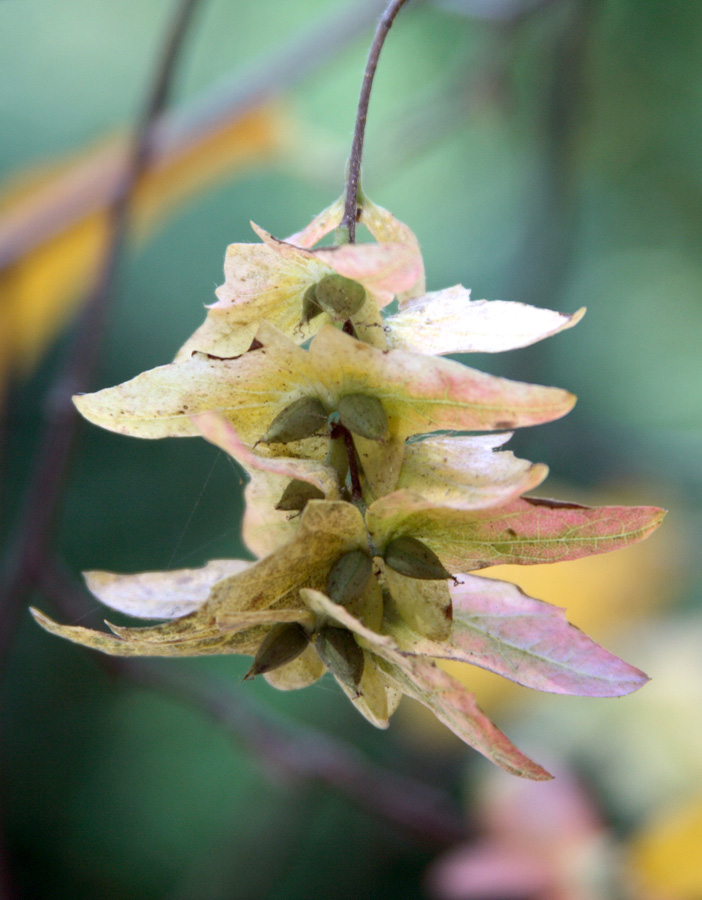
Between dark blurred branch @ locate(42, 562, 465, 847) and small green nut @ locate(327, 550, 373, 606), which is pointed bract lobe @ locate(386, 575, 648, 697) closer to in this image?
small green nut @ locate(327, 550, 373, 606)

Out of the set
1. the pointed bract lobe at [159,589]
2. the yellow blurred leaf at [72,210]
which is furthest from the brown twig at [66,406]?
the pointed bract lobe at [159,589]

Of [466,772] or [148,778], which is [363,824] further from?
[148,778]

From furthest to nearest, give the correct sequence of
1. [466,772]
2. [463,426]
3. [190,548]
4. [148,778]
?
1. [190,548]
2. [148,778]
3. [466,772]
4. [463,426]

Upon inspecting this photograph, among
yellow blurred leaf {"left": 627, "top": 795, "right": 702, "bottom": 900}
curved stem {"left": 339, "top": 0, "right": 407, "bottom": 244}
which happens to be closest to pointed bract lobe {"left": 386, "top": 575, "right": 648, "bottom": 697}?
curved stem {"left": 339, "top": 0, "right": 407, "bottom": 244}

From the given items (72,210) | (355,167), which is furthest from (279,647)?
(72,210)

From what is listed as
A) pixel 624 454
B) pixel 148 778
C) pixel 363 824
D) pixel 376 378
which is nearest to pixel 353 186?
pixel 376 378

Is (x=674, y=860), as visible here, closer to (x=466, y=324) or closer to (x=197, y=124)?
(x=466, y=324)
